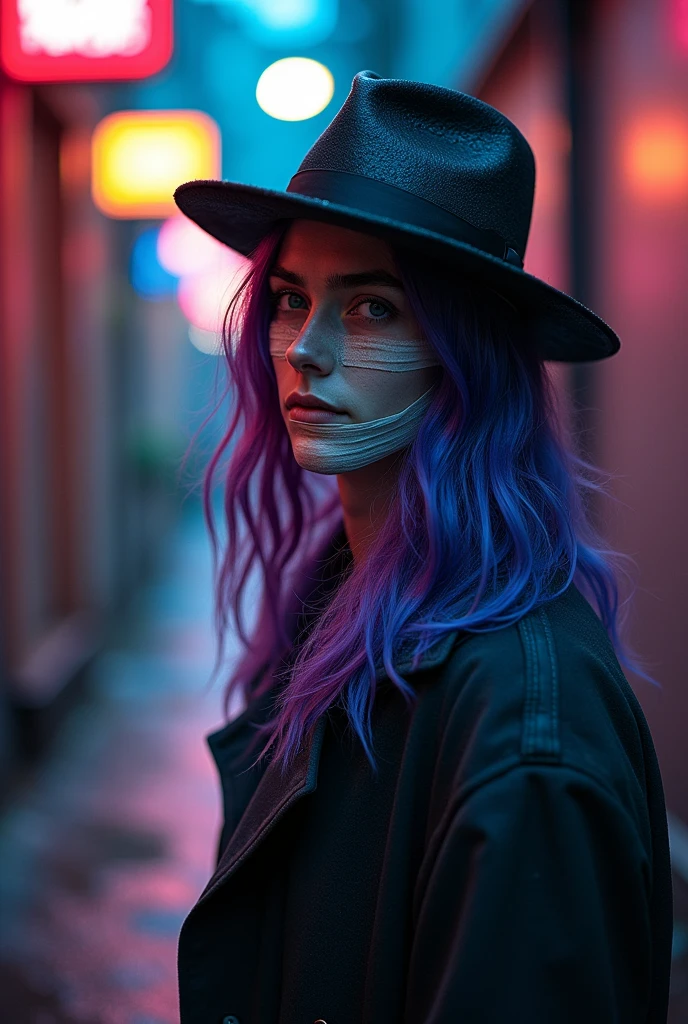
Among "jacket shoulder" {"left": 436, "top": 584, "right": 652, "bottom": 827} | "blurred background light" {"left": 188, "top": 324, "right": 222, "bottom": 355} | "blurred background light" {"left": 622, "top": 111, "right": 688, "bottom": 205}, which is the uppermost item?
"blurred background light" {"left": 188, "top": 324, "right": 222, "bottom": 355}

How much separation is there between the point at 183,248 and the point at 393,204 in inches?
383

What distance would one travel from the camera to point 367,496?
1.60 metres

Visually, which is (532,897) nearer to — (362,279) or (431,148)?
(362,279)

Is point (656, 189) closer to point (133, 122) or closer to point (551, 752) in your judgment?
point (551, 752)

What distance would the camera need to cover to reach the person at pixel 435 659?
1.07m

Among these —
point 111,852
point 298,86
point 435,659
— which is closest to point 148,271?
point 298,86

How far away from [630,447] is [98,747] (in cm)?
337

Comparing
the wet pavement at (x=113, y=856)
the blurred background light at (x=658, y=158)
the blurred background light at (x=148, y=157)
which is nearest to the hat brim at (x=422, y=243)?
the wet pavement at (x=113, y=856)

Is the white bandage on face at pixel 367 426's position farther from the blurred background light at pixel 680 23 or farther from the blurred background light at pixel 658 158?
the blurred background light at pixel 680 23

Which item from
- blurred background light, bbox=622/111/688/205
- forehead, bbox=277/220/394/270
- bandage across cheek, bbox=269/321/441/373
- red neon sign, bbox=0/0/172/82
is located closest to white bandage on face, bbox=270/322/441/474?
bandage across cheek, bbox=269/321/441/373

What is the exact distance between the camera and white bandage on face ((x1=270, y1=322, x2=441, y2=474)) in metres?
1.43

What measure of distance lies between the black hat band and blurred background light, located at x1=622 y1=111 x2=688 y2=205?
2391 millimetres

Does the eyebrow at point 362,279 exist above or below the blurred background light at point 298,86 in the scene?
below

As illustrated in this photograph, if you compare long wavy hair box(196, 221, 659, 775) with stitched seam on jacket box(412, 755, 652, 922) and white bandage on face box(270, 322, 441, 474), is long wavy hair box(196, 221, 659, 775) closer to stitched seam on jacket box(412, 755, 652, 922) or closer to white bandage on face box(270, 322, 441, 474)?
white bandage on face box(270, 322, 441, 474)
